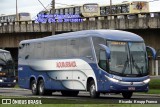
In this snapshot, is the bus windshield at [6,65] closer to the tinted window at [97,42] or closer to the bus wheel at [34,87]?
the bus wheel at [34,87]

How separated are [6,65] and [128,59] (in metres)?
14.5

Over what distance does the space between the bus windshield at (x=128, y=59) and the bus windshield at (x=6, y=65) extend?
45.4 feet

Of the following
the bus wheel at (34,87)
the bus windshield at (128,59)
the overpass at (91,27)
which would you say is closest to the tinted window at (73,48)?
the bus windshield at (128,59)

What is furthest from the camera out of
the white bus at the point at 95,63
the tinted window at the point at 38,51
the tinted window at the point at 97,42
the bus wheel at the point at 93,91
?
the tinted window at the point at 38,51

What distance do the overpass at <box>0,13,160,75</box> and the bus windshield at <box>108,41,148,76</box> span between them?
19297 millimetres

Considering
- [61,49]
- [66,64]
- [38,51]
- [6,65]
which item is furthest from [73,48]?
[6,65]

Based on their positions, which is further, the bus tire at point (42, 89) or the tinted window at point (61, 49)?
the bus tire at point (42, 89)

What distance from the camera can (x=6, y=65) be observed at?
1548 inches

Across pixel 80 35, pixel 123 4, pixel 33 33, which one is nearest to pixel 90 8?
pixel 123 4

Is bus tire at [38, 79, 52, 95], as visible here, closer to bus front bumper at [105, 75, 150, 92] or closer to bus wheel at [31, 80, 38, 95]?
bus wheel at [31, 80, 38, 95]

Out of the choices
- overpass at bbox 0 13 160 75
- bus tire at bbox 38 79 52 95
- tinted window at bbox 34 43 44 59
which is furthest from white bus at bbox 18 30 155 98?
overpass at bbox 0 13 160 75

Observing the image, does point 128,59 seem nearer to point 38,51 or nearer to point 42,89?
point 42,89

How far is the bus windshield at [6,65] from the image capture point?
3903cm

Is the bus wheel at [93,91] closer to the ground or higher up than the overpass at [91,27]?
closer to the ground
